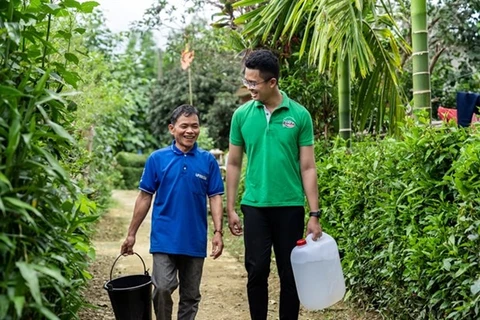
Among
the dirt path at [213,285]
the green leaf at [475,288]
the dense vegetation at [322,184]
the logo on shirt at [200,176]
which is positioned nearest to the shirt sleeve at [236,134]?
the logo on shirt at [200,176]

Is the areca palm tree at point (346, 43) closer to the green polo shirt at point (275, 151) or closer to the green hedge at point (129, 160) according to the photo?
the green polo shirt at point (275, 151)

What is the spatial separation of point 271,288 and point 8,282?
4.72 m

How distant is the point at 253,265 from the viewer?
4.42m

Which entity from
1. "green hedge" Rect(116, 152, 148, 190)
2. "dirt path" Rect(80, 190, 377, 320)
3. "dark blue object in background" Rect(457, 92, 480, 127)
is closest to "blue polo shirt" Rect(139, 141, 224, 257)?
"dirt path" Rect(80, 190, 377, 320)

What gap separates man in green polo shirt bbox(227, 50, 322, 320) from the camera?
440 centimetres

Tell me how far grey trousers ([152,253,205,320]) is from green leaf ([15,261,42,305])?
2.12 m

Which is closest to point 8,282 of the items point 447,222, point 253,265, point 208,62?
point 253,265

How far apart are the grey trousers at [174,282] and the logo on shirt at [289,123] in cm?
107

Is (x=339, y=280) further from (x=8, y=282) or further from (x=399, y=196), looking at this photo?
(x=8, y=282)

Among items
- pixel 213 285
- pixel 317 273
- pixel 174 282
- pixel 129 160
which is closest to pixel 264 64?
pixel 317 273

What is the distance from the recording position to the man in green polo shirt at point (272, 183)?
4402 millimetres

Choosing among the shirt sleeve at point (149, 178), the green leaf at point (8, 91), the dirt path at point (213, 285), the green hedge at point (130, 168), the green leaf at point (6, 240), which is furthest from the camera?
the green hedge at point (130, 168)

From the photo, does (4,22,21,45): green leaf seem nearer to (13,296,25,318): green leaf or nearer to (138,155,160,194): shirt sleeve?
(13,296,25,318): green leaf

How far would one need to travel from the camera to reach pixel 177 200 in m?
4.43
